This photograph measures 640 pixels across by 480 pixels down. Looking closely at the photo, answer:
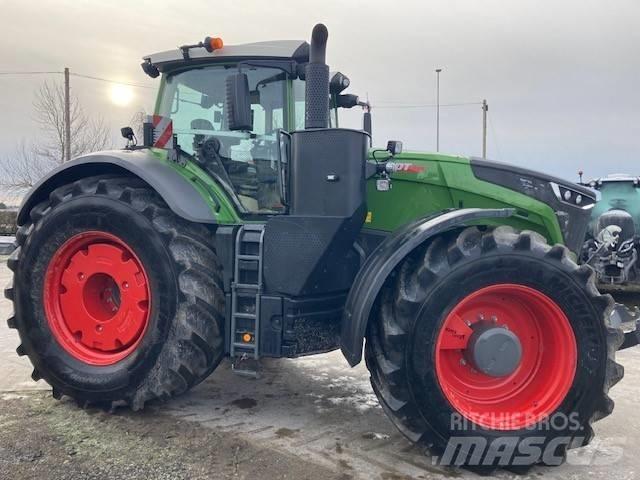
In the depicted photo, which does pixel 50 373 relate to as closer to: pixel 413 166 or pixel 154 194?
pixel 154 194

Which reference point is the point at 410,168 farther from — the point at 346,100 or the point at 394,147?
the point at 346,100

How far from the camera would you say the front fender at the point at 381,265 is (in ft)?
11.0

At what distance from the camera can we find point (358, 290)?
3.50m

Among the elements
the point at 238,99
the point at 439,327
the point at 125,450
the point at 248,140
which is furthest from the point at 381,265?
the point at 125,450

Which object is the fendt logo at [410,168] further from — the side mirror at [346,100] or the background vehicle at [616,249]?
the background vehicle at [616,249]

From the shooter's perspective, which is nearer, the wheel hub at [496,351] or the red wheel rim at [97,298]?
the wheel hub at [496,351]

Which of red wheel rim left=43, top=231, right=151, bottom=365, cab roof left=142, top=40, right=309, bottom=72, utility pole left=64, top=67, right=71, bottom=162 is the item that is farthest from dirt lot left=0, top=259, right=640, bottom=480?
utility pole left=64, top=67, right=71, bottom=162

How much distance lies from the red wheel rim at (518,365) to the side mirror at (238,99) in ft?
5.91

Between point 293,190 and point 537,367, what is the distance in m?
1.89

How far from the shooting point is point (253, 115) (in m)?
4.13

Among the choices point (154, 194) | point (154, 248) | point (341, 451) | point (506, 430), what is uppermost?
point (154, 194)

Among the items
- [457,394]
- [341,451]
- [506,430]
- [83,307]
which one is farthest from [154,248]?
[506,430]

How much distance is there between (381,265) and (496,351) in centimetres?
82

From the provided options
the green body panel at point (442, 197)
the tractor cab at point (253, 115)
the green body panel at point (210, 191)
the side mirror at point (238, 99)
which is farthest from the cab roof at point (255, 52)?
the green body panel at point (442, 197)
